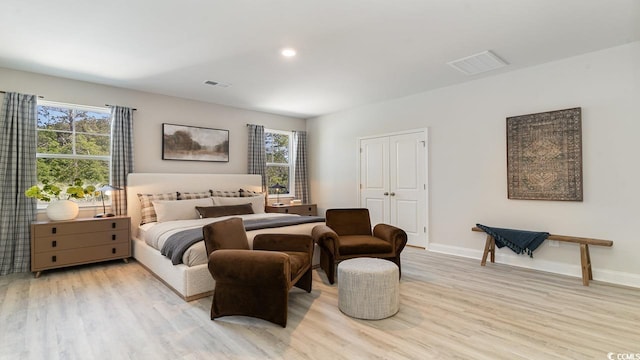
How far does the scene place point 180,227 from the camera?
3.89 metres

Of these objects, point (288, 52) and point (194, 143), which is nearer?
point (288, 52)

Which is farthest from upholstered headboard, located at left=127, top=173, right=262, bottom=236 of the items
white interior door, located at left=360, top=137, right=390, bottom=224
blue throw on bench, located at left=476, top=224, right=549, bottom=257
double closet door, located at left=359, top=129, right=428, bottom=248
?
blue throw on bench, located at left=476, top=224, right=549, bottom=257

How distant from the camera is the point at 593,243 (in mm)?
3506

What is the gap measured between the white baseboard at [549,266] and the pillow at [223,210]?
10.0 ft

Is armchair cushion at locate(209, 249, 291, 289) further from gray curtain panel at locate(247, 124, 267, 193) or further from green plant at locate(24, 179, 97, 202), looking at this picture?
gray curtain panel at locate(247, 124, 267, 193)

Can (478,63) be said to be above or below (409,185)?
above

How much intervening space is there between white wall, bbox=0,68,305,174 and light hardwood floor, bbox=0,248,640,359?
2.28 m

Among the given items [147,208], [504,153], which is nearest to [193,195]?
[147,208]

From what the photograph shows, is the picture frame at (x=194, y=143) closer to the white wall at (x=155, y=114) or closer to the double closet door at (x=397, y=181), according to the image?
the white wall at (x=155, y=114)

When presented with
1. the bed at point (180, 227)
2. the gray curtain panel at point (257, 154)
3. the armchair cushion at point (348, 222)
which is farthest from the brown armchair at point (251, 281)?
the gray curtain panel at point (257, 154)

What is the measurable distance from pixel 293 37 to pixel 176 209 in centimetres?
292

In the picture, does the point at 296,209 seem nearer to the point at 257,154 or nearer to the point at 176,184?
the point at 257,154

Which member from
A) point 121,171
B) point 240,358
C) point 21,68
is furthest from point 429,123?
point 21,68

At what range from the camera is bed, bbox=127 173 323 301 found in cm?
309
